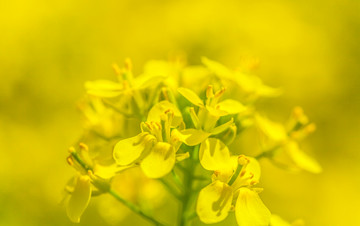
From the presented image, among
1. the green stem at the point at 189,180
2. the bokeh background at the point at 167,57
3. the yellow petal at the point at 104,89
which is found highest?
the yellow petal at the point at 104,89

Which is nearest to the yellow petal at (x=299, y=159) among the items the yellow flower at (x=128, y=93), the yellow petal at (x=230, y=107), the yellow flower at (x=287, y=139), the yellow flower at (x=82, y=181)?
the yellow flower at (x=287, y=139)

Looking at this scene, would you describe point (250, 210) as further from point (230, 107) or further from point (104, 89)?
point (104, 89)

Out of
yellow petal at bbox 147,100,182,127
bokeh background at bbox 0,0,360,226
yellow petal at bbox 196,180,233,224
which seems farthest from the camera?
bokeh background at bbox 0,0,360,226

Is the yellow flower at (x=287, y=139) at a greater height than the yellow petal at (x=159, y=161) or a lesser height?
lesser

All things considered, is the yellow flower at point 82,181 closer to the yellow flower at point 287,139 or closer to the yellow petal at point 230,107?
the yellow petal at point 230,107

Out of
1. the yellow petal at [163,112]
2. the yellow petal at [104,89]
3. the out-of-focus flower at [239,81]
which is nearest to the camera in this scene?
the yellow petal at [163,112]

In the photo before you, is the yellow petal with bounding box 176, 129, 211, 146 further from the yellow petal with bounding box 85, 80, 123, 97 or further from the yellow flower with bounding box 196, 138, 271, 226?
the yellow petal with bounding box 85, 80, 123, 97

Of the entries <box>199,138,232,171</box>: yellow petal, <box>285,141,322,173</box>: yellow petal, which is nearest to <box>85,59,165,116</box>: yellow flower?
<box>199,138,232,171</box>: yellow petal
